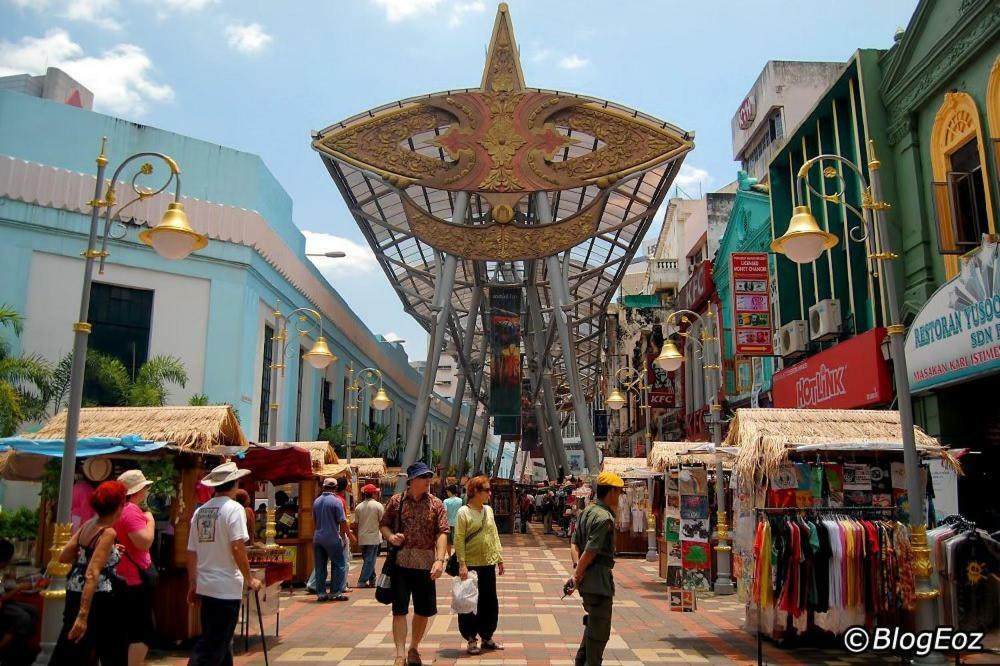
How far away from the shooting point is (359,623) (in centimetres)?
927

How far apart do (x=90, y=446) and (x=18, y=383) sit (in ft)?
44.8

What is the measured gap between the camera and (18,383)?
19.0m

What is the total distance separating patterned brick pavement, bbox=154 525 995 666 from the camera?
24.0ft

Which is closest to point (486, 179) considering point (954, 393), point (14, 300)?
point (14, 300)

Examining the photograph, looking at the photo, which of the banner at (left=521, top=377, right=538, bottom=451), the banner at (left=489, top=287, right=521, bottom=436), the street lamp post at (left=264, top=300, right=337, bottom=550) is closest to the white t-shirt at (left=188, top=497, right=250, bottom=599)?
the street lamp post at (left=264, top=300, right=337, bottom=550)

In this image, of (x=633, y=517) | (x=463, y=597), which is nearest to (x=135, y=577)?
(x=463, y=597)

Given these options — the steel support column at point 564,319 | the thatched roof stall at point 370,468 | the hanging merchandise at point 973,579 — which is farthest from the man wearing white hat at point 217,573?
the steel support column at point 564,319

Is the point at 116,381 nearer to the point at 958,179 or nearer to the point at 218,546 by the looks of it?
the point at 218,546

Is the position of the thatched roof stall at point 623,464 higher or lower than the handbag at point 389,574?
higher

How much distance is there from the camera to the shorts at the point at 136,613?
18.0 feet

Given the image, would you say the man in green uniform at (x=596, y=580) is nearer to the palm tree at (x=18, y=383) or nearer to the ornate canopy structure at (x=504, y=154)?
the palm tree at (x=18, y=383)

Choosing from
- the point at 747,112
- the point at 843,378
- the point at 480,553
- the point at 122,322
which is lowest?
the point at 480,553

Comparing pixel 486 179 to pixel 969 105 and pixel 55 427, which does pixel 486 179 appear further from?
pixel 55 427

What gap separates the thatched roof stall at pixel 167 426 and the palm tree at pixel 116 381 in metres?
10.9
